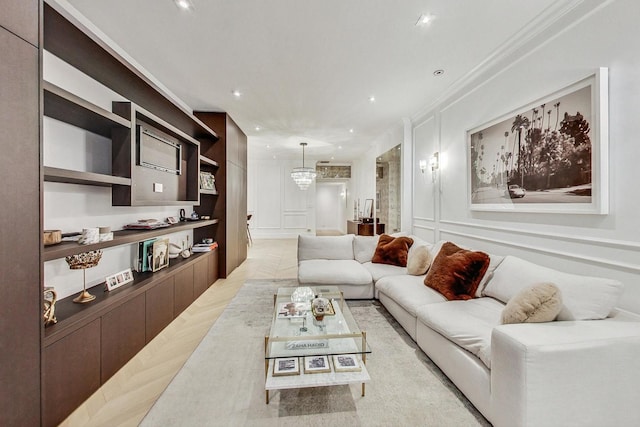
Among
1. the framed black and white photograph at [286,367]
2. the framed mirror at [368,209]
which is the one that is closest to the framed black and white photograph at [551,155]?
the framed black and white photograph at [286,367]

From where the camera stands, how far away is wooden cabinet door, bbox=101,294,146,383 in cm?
182

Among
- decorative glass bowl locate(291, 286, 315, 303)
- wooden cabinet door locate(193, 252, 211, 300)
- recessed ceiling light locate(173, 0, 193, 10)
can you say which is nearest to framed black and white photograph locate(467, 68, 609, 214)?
decorative glass bowl locate(291, 286, 315, 303)

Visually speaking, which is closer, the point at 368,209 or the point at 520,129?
the point at 520,129

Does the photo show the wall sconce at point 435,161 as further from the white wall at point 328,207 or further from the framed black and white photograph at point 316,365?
the white wall at point 328,207

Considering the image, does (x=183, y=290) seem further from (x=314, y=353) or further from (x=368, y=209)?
(x=368, y=209)

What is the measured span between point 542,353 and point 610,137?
59.2 inches

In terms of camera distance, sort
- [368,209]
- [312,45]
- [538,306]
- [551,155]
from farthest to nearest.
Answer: [368,209]
[312,45]
[551,155]
[538,306]

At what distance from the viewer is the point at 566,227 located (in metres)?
1.96

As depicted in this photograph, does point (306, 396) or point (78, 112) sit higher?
point (78, 112)

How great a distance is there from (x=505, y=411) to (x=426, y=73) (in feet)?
10.2

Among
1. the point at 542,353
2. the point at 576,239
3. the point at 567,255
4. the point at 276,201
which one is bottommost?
the point at 542,353

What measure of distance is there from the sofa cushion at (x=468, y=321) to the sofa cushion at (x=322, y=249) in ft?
6.27

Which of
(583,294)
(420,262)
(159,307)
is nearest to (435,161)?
(420,262)

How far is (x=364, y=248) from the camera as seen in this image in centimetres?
390
